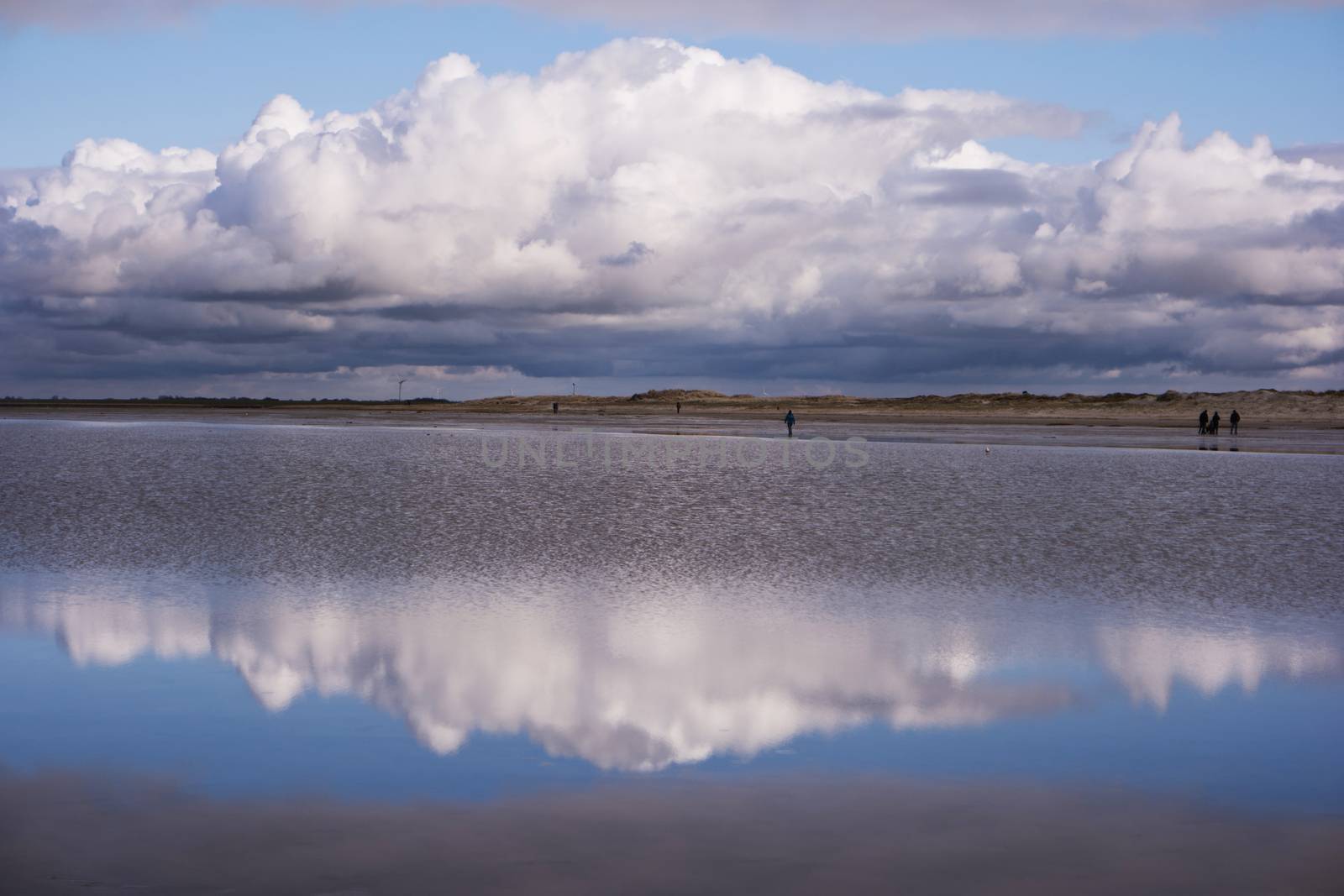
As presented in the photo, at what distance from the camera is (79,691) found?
1219 cm

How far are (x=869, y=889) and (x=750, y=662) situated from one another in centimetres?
650

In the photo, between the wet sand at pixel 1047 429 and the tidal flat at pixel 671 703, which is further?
the wet sand at pixel 1047 429

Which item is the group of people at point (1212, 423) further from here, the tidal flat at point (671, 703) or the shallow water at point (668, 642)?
the tidal flat at point (671, 703)

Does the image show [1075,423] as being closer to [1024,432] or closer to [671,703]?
[1024,432]

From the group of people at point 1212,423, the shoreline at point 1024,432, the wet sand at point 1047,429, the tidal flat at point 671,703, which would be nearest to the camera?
the tidal flat at point 671,703

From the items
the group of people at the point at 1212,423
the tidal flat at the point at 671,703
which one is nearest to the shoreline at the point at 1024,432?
the group of people at the point at 1212,423

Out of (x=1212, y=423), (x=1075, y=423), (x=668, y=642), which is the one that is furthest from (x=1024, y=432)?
(x=668, y=642)

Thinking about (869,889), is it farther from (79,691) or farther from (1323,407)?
(1323,407)

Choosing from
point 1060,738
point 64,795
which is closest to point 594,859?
point 64,795

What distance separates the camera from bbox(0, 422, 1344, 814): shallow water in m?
10.1

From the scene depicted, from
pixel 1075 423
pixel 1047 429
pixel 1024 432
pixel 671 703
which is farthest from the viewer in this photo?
pixel 1075 423

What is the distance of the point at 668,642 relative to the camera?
15.0m

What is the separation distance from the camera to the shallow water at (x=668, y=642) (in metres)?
10.1

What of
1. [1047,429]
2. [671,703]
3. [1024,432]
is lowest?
[671,703]
